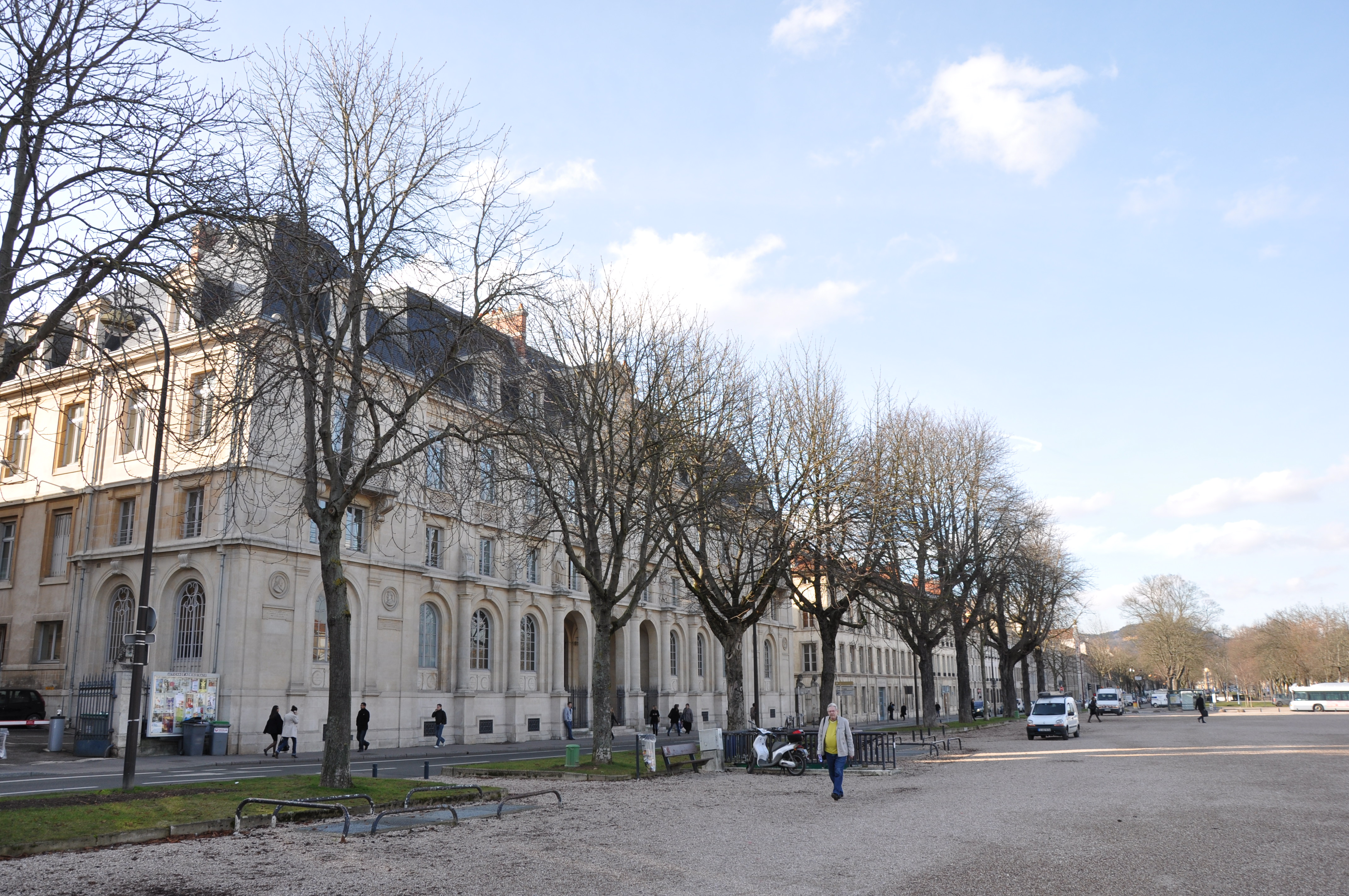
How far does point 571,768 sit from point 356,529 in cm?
1660

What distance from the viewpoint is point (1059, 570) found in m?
57.7

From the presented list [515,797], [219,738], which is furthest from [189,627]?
[515,797]

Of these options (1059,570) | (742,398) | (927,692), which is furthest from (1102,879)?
(1059,570)

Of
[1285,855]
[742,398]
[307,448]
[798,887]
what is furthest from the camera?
[742,398]

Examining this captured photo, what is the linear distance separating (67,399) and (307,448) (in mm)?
24580

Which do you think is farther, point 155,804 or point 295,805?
point 155,804

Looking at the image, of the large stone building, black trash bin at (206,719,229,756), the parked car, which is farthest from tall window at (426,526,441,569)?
the parked car

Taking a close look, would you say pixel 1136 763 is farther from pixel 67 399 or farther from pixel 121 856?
pixel 67 399

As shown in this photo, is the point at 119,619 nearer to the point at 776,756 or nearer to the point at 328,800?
the point at 776,756

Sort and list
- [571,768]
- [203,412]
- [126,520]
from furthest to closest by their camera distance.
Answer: [126,520] < [571,768] < [203,412]

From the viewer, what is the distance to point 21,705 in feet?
107

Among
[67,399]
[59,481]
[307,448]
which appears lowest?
[307,448]

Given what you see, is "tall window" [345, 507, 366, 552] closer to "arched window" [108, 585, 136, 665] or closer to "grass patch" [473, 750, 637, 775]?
"arched window" [108, 585, 136, 665]

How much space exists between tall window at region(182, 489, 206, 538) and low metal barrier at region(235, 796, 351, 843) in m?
20.5
